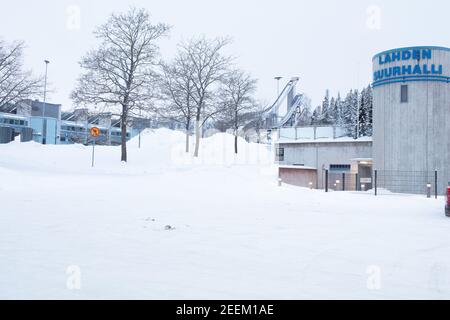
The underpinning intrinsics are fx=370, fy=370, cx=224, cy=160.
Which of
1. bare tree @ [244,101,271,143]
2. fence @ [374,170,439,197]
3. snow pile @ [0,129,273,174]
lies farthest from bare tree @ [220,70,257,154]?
fence @ [374,170,439,197]

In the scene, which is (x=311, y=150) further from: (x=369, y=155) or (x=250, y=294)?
(x=250, y=294)

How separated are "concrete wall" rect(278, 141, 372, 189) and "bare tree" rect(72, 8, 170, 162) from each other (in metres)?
13.0

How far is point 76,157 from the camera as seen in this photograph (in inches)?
1212

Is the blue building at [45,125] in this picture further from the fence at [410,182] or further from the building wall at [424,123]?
the building wall at [424,123]

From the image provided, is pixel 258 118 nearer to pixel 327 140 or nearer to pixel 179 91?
pixel 179 91

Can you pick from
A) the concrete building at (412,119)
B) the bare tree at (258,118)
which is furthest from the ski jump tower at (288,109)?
the concrete building at (412,119)

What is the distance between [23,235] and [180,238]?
116 inches

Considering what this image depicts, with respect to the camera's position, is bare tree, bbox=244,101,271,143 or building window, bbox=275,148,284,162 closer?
building window, bbox=275,148,284,162

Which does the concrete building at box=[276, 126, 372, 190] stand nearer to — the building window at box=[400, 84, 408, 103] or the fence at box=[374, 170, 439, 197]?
the fence at box=[374, 170, 439, 197]

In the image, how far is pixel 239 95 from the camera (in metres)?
37.5

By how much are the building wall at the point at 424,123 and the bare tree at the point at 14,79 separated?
26140 millimetres

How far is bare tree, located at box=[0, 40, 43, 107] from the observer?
91.1 ft

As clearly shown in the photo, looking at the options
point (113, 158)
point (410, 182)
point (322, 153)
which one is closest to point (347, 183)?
point (322, 153)
